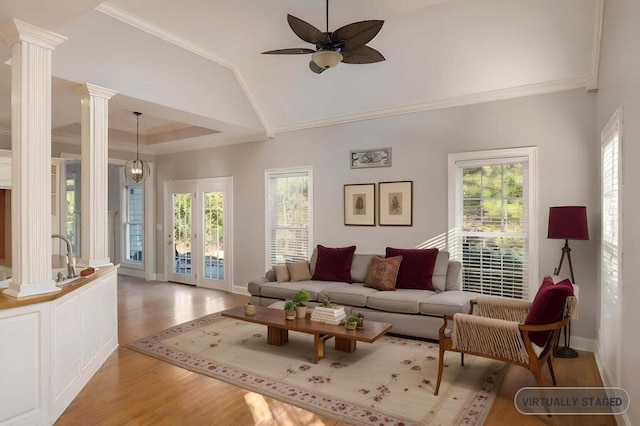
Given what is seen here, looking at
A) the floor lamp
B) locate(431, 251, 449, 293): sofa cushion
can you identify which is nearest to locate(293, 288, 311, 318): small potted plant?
locate(431, 251, 449, 293): sofa cushion

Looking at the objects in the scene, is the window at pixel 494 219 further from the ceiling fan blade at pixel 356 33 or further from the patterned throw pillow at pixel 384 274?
the ceiling fan blade at pixel 356 33

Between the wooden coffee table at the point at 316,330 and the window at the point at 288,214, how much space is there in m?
2.11

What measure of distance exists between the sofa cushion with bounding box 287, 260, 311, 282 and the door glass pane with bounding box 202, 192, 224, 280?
7.15ft

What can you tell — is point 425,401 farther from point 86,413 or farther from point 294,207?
point 294,207

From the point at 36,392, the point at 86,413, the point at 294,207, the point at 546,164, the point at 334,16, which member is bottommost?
the point at 86,413

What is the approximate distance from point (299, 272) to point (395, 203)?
166cm

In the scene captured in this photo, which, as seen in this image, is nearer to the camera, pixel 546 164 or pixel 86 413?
pixel 86 413

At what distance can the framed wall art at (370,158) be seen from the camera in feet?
17.8

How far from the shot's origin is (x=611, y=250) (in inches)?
123

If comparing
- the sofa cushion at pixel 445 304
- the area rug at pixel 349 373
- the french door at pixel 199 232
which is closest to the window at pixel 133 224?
the french door at pixel 199 232

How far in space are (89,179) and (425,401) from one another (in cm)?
368

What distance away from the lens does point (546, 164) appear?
170 inches

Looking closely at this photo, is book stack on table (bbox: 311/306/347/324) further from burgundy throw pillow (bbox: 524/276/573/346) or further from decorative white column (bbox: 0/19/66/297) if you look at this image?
decorative white column (bbox: 0/19/66/297)

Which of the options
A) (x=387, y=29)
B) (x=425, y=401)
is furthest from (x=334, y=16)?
(x=425, y=401)
